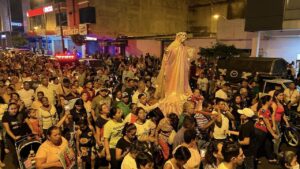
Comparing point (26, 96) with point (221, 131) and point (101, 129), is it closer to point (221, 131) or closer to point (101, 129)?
point (101, 129)

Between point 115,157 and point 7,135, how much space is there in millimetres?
2892

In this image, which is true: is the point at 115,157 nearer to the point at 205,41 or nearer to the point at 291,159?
the point at 291,159

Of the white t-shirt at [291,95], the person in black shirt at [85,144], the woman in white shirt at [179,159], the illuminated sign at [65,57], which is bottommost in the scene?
the person in black shirt at [85,144]

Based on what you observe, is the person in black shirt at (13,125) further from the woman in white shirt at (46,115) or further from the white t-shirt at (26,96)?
the white t-shirt at (26,96)

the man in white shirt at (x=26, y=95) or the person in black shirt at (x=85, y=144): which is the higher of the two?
the man in white shirt at (x=26, y=95)

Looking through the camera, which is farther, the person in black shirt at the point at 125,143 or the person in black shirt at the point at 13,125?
the person in black shirt at the point at 13,125

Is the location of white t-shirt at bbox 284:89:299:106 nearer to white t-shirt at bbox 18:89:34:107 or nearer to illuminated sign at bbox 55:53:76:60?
white t-shirt at bbox 18:89:34:107

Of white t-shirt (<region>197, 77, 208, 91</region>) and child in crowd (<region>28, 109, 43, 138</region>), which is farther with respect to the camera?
white t-shirt (<region>197, 77, 208, 91</region>)

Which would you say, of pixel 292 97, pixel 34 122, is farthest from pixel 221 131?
pixel 292 97

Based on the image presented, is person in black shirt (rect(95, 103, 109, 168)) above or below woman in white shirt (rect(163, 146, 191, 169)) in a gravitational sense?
below

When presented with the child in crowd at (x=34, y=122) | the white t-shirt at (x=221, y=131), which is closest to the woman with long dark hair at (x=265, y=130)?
the white t-shirt at (x=221, y=131)

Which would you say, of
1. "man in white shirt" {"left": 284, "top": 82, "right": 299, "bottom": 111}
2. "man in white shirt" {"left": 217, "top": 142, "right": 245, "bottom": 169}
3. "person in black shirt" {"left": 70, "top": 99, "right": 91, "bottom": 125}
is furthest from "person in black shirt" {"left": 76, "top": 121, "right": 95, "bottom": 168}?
"man in white shirt" {"left": 284, "top": 82, "right": 299, "bottom": 111}

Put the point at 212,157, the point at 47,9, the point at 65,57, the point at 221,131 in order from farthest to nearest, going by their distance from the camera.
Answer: the point at 47,9, the point at 65,57, the point at 221,131, the point at 212,157

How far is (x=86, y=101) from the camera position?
24.5 feet
